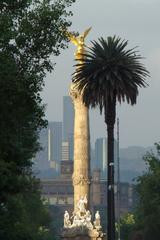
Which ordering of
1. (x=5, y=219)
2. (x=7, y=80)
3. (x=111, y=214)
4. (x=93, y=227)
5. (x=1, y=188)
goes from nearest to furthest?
1. (x=7, y=80)
2. (x=1, y=188)
3. (x=111, y=214)
4. (x=5, y=219)
5. (x=93, y=227)

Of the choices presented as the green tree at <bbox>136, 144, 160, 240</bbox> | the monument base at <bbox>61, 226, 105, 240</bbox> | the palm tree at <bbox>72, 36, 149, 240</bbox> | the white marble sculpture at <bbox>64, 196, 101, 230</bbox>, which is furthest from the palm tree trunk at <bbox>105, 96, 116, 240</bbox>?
the green tree at <bbox>136, 144, 160, 240</bbox>

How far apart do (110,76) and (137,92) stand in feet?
8.00

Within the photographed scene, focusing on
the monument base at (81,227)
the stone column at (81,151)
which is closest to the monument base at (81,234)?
the monument base at (81,227)

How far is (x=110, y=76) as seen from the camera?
63656 millimetres

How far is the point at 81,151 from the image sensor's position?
10650cm

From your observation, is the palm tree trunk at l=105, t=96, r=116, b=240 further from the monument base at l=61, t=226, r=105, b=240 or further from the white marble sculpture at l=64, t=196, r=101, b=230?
the monument base at l=61, t=226, r=105, b=240

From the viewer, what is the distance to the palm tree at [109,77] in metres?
63.4

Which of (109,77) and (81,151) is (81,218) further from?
(109,77)

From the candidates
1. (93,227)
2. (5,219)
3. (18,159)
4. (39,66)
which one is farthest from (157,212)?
(39,66)

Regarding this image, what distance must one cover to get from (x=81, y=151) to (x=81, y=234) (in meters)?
9.35

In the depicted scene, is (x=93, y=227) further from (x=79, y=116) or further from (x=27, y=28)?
(x=27, y=28)

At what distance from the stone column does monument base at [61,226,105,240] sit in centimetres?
331

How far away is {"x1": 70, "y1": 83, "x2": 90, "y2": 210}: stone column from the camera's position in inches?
4131

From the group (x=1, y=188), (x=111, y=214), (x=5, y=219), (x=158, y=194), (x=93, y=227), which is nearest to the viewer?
(x=1, y=188)
